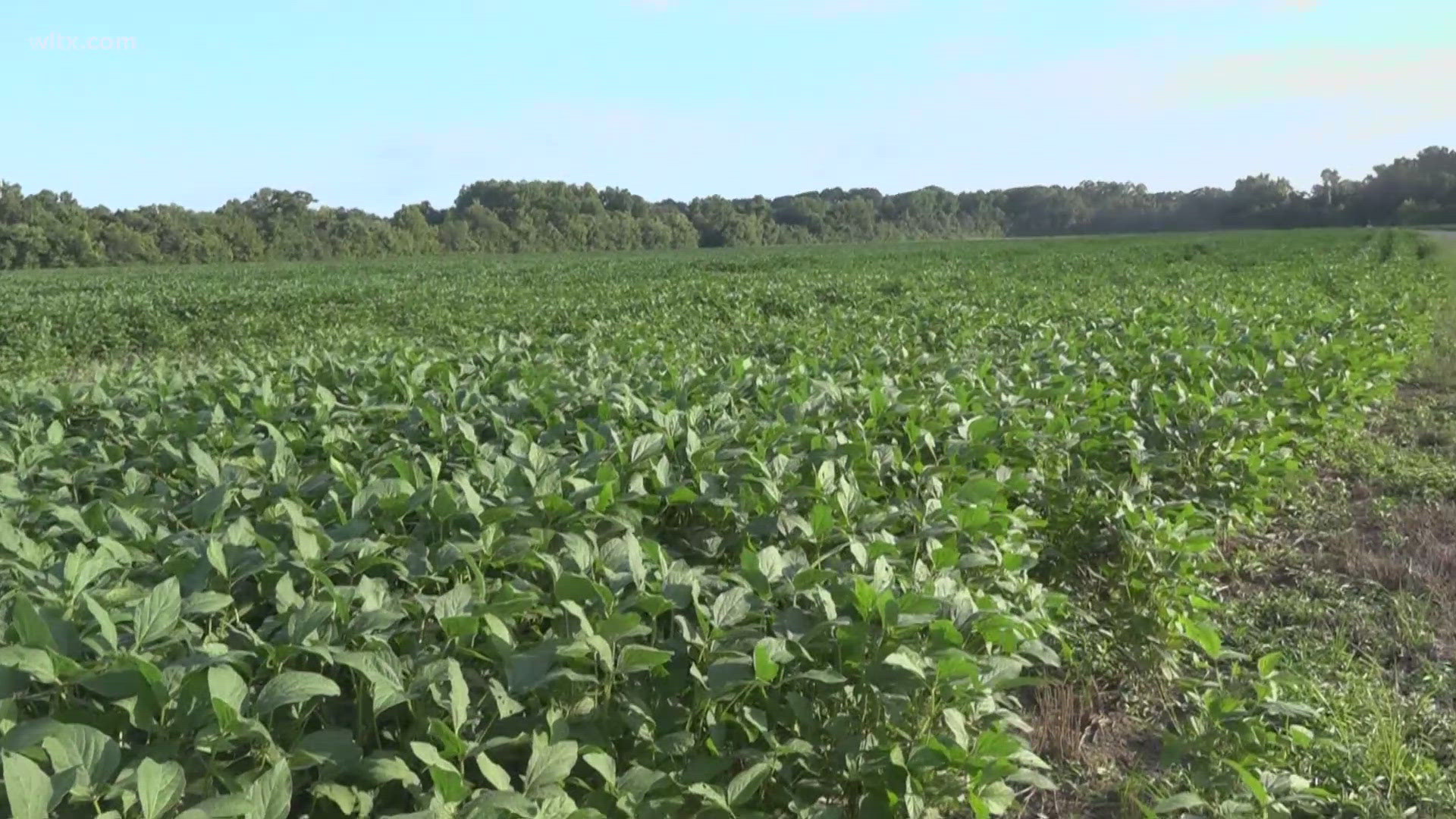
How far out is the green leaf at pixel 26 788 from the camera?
1268 mm

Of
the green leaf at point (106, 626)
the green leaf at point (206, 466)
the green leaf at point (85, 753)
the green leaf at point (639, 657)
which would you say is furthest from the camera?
the green leaf at point (206, 466)

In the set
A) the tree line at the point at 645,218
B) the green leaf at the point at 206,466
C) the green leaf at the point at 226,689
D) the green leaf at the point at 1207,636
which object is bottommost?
the green leaf at the point at 1207,636

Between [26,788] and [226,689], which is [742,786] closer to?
[226,689]

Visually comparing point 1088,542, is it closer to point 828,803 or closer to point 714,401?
point 714,401

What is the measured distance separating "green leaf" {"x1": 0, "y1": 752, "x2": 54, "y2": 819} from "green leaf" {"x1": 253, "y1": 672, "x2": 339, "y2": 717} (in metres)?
0.31

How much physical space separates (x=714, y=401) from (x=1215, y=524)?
7.24 feet

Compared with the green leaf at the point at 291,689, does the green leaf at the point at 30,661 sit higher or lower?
higher

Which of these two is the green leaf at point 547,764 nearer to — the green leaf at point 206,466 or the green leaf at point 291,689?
the green leaf at point 291,689

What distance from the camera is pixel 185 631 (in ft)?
5.97

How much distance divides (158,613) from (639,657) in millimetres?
840

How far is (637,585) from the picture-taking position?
2.07 metres

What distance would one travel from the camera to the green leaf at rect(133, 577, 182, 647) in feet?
5.64

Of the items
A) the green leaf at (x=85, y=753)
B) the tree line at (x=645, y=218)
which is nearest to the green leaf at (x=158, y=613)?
the green leaf at (x=85, y=753)

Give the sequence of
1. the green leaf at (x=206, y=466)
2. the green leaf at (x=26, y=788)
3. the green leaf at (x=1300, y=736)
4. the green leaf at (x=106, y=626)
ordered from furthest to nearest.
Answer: the green leaf at (x=206, y=466) < the green leaf at (x=1300, y=736) < the green leaf at (x=106, y=626) < the green leaf at (x=26, y=788)
